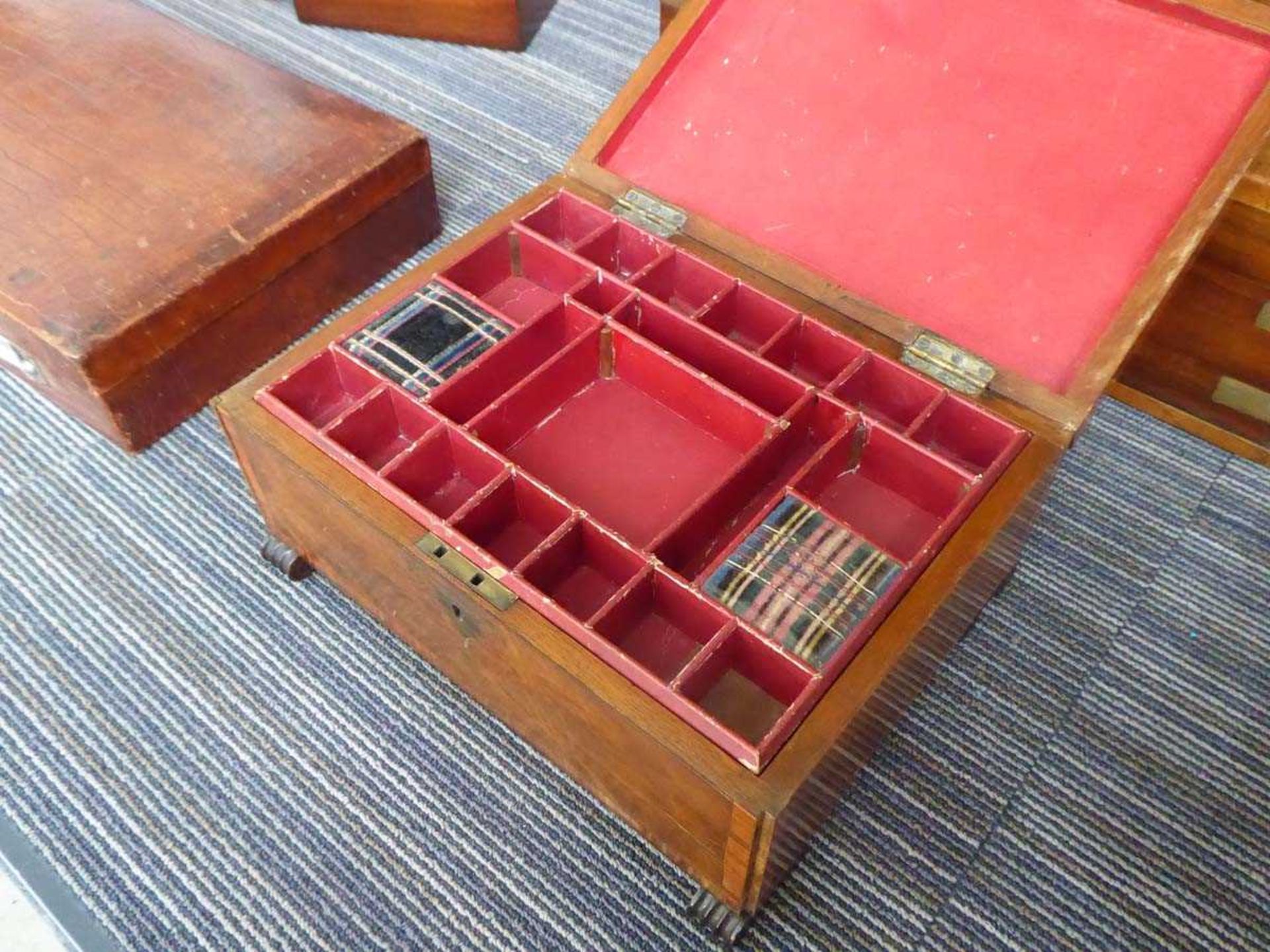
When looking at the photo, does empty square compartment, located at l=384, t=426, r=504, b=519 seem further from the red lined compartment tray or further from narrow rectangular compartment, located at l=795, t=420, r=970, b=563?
narrow rectangular compartment, located at l=795, t=420, r=970, b=563

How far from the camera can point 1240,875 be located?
123 centimetres

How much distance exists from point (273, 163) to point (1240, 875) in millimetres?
1710

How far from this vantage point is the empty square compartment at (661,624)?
1.04 meters

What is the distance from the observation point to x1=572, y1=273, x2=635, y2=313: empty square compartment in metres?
1.31

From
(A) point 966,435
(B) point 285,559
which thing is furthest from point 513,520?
(A) point 966,435

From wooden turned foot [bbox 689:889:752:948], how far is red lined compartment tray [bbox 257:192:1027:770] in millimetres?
232

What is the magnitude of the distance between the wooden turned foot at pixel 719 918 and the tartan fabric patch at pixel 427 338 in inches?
26.0

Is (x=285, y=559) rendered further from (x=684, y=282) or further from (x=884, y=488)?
(x=884, y=488)

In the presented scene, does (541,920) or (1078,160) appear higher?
(1078,160)

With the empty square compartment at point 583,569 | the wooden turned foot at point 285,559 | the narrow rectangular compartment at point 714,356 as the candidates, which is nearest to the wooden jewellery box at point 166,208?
the wooden turned foot at point 285,559

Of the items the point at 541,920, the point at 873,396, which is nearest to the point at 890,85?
the point at 873,396

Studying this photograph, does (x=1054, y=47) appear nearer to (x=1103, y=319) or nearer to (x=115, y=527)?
(x=1103, y=319)

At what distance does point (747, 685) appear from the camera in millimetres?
1078

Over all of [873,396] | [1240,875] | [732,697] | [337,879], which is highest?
[873,396]
